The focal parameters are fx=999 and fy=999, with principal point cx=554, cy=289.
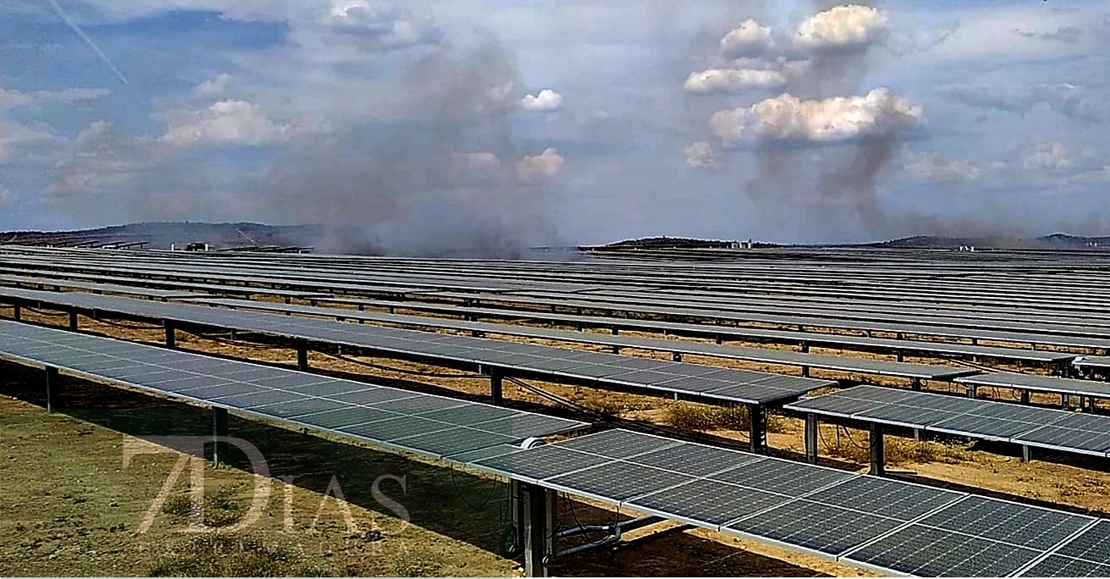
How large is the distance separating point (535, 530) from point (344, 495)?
305cm

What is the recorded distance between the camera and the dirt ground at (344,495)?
7598 mm

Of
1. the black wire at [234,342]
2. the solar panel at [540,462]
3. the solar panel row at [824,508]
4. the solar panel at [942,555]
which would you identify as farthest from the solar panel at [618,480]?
the black wire at [234,342]

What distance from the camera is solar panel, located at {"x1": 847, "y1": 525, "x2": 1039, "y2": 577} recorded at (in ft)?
16.4

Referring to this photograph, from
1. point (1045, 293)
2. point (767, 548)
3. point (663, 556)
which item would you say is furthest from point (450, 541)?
point (1045, 293)

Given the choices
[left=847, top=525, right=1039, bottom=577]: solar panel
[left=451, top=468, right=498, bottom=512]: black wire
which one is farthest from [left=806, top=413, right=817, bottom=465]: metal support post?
[left=847, top=525, right=1039, bottom=577]: solar panel

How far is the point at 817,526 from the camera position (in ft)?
18.7

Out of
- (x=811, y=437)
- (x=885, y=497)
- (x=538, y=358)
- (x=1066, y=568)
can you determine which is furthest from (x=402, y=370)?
(x=1066, y=568)

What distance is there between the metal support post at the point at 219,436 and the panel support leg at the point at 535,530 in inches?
179

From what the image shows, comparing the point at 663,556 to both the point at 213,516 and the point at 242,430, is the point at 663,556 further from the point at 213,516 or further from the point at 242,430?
the point at 242,430

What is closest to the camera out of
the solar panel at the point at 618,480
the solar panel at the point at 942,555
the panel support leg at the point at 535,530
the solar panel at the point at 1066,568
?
the solar panel at the point at 1066,568

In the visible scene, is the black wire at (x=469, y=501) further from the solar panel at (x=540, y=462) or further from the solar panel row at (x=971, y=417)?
the solar panel row at (x=971, y=417)

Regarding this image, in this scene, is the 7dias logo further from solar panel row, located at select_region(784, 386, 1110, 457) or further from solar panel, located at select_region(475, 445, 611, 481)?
solar panel row, located at select_region(784, 386, 1110, 457)

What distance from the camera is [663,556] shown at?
7898mm

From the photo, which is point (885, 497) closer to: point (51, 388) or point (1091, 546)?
point (1091, 546)
